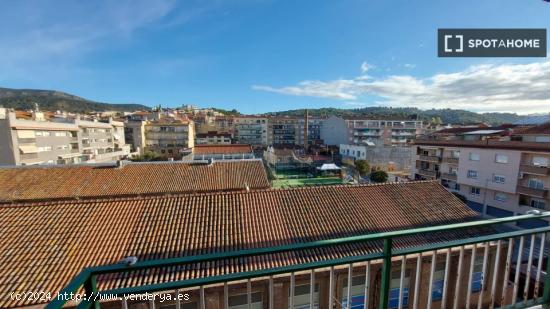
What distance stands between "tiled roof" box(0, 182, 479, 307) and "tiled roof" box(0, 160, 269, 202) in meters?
7.05

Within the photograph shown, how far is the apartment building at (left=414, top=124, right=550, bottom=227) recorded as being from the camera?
17.7 m

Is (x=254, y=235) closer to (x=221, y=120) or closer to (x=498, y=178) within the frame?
(x=498, y=178)

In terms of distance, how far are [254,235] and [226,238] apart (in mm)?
846

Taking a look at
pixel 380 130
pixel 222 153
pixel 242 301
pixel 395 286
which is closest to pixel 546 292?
pixel 395 286

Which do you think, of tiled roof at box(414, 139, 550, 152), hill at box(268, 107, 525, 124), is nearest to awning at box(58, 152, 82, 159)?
tiled roof at box(414, 139, 550, 152)

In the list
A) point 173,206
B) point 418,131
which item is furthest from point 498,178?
point 418,131

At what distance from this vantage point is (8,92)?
3920 inches

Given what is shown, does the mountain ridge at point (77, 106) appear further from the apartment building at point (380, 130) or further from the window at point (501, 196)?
the window at point (501, 196)

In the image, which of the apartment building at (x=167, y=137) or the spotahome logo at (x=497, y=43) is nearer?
the spotahome logo at (x=497, y=43)

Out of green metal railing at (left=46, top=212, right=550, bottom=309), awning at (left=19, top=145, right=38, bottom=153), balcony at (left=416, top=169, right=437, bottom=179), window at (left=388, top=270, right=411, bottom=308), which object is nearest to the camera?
green metal railing at (left=46, top=212, right=550, bottom=309)

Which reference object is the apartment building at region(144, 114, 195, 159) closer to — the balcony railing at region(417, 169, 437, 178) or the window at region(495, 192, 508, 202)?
the balcony railing at region(417, 169, 437, 178)

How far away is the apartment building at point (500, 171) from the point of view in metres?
17.7

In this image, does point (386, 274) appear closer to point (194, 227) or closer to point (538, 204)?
point (194, 227)

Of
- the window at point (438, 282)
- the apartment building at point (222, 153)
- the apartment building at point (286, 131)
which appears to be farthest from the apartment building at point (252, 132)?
the window at point (438, 282)
